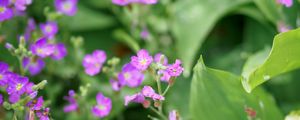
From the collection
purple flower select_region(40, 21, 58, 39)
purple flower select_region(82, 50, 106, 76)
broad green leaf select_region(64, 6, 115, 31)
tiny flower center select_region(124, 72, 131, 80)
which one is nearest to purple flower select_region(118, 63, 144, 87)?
tiny flower center select_region(124, 72, 131, 80)

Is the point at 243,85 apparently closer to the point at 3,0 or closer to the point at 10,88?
the point at 10,88

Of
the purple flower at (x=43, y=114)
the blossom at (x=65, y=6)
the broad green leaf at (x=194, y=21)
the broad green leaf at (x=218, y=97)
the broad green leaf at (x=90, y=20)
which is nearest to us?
the purple flower at (x=43, y=114)

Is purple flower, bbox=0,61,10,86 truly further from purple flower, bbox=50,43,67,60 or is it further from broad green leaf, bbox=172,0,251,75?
broad green leaf, bbox=172,0,251,75

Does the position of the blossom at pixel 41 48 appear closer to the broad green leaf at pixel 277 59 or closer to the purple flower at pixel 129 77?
the purple flower at pixel 129 77

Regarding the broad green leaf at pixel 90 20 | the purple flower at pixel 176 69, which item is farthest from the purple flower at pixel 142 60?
the broad green leaf at pixel 90 20

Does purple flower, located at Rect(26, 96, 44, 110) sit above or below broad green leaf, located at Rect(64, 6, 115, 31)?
below

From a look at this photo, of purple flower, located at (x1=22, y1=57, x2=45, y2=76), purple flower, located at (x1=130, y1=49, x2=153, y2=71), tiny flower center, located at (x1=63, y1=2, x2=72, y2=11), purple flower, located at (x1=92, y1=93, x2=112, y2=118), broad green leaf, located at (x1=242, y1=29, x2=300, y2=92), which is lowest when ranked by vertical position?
purple flower, located at (x1=92, y1=93, x2=112, y2=118)

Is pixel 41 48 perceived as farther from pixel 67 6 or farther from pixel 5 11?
pixel 67 6
